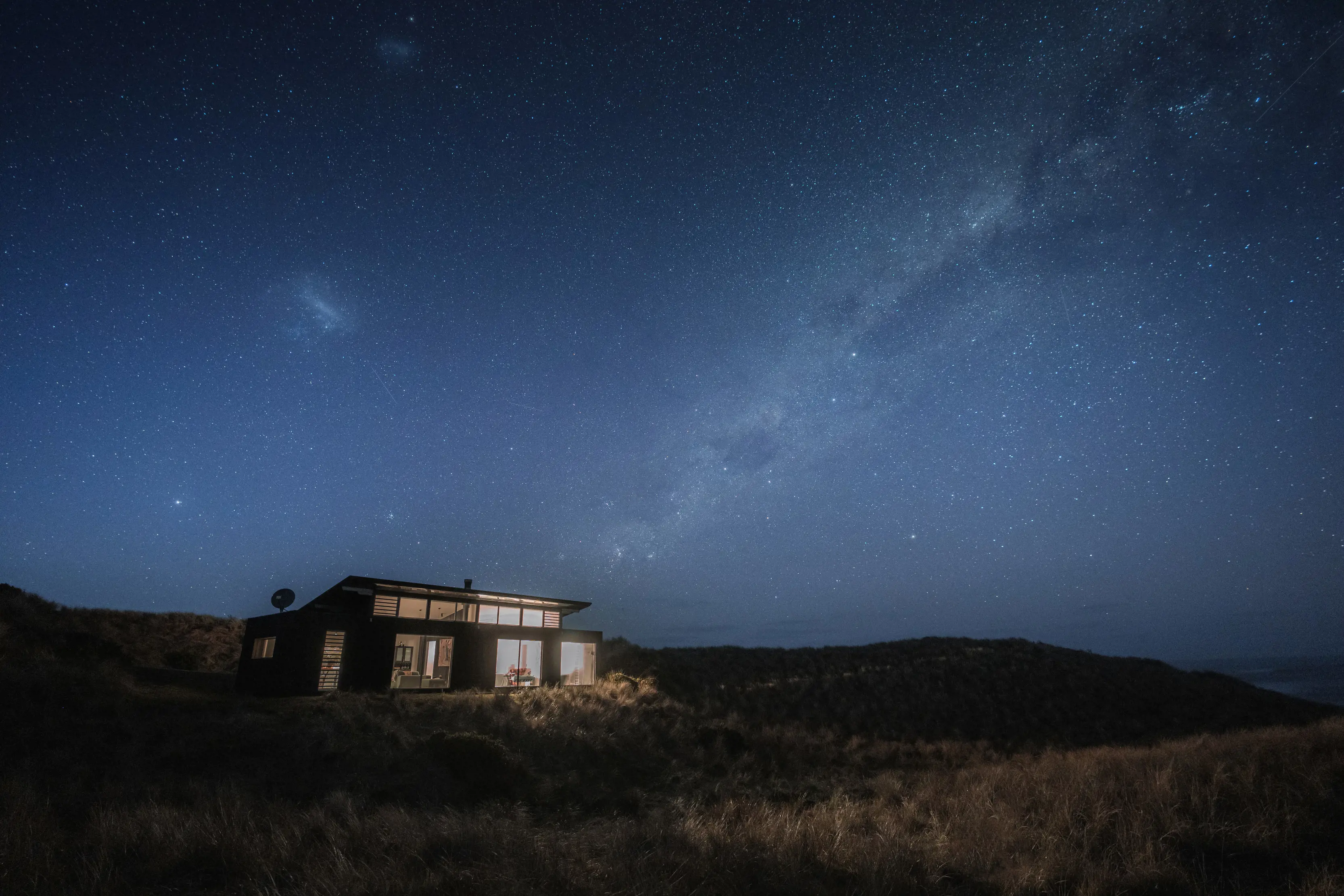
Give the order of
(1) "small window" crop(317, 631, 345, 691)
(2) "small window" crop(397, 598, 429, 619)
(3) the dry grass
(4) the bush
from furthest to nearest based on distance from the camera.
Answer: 1. (2) "small window" crop(397, 598, 429, 619)
2. (1) "small window" crop(317, 631, 345, 691)
3. (4) the bush
4. (3) the dry grass

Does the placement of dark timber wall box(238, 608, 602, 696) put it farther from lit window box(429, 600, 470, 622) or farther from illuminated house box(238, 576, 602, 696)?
lit window box(429, 600, 470, 622)

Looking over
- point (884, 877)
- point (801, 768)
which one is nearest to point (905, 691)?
point (801, 768)

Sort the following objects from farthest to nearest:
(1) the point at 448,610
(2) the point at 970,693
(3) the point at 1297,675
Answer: (3) the point at 1297,675 → (2) the point at 970,693 → (1) the point at 448,610

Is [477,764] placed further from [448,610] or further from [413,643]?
[448,610]

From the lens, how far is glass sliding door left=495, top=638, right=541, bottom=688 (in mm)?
26047

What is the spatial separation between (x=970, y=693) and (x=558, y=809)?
29.4m

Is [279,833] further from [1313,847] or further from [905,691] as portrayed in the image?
[905,691]

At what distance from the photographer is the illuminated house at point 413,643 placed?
21.1 metres

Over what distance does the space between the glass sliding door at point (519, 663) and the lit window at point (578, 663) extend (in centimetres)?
125

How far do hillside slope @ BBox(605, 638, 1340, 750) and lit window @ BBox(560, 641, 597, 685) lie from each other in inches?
162

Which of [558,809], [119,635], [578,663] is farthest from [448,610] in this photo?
[558,809]

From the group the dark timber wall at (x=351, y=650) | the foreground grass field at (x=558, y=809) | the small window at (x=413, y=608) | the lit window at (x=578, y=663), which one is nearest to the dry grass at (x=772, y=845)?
the foreground grass field at (x=558, y=809)

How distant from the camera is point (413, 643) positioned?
939 inches

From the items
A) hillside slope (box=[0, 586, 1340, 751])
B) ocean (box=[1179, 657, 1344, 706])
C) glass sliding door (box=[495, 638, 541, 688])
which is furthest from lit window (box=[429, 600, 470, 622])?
ocean (box=[1179, 657, 1344, 706])
